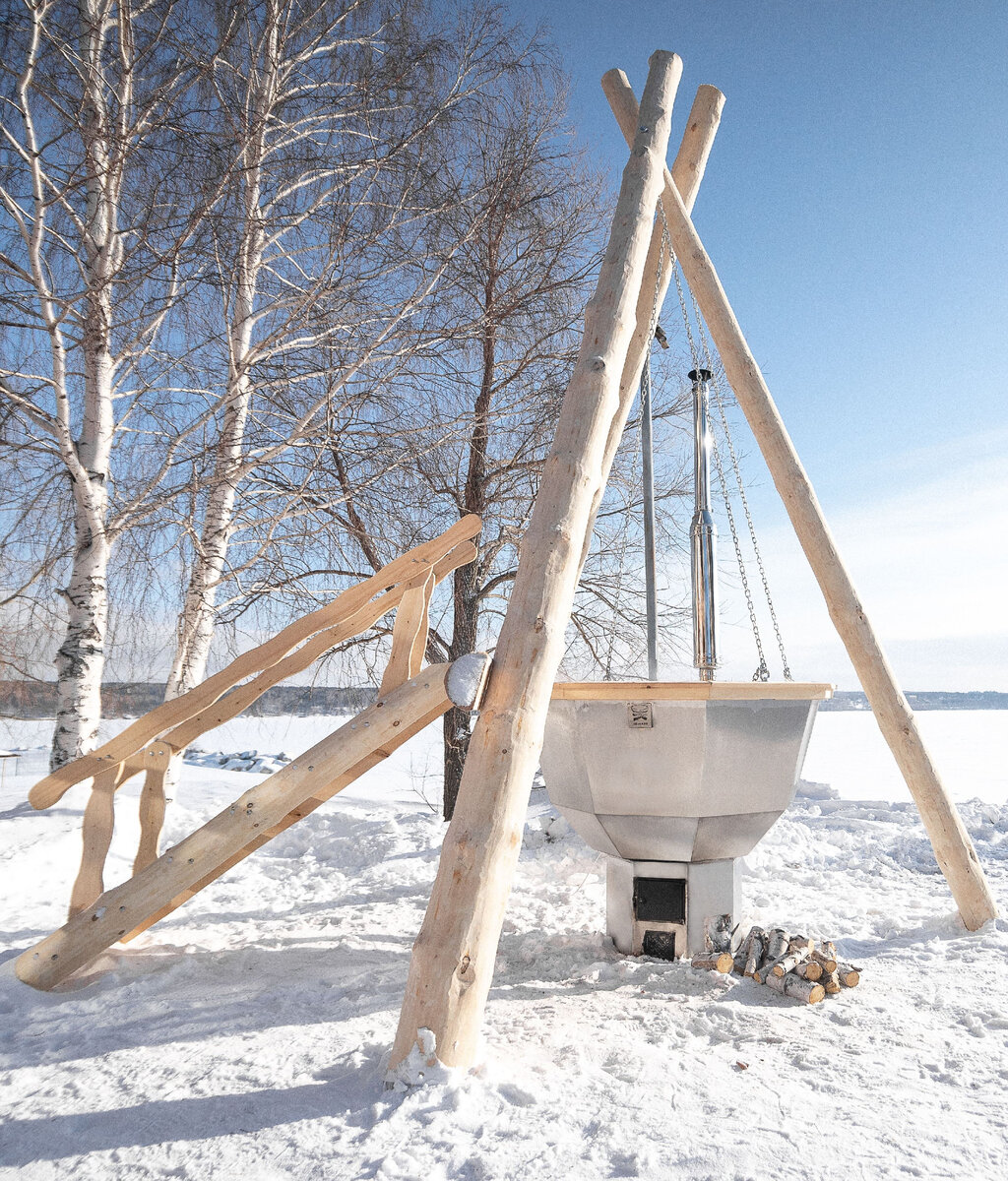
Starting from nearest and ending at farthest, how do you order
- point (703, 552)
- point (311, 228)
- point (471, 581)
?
point (703, 552), point (311, 228), point (471, 581)

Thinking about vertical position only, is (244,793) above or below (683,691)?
below

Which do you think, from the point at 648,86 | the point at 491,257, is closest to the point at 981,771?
the point at 491,257

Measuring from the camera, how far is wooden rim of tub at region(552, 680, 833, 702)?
270 cm

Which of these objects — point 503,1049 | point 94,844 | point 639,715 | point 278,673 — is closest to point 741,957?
point 639,715

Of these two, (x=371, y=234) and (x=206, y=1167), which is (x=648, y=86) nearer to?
(x=371, y=234)

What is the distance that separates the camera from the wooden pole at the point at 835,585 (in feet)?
10.8

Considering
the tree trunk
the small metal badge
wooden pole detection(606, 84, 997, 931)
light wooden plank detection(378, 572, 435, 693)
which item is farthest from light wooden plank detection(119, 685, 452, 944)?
the tree trunk

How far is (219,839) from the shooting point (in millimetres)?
2340

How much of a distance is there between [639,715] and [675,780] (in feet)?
0.88

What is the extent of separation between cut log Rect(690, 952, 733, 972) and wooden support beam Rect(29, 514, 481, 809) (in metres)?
1.74

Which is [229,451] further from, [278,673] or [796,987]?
[796,987]

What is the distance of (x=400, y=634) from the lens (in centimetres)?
263

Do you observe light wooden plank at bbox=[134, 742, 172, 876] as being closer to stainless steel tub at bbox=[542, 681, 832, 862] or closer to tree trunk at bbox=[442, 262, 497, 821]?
stainless steel tub at bbox=[542, 681, 832, 862]

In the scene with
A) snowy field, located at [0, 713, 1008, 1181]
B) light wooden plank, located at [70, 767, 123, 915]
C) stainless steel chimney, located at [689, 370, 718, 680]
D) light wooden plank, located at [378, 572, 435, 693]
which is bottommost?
snowy field, located at [0, 713, 1008, 1181]
